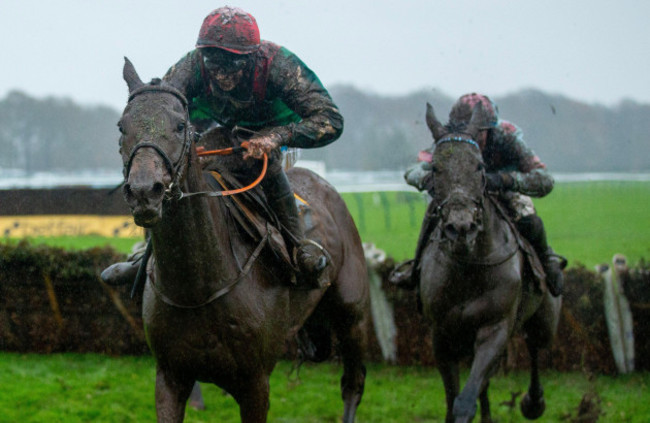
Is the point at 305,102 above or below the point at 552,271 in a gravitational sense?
above

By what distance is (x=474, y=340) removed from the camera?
524cm

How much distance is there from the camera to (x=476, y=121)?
514 cm

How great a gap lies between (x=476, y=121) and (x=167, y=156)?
287 cm

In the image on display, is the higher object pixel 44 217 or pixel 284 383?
pixel 44 217

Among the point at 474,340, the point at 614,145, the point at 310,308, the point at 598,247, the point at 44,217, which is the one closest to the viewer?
the point at 310,308

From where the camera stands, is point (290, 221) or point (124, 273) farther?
point (290, 221)

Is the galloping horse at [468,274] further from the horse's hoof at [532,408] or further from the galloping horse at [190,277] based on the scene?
the galloping horse at [190,277]

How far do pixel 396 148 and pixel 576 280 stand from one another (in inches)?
300

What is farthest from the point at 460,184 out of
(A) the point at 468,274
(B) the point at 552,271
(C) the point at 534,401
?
(C) the point at 534,401

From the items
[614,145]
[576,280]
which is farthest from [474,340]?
[614,145]

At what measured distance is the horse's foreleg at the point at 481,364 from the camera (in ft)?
15.1

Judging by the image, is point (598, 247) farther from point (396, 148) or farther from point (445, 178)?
point (445, 178)

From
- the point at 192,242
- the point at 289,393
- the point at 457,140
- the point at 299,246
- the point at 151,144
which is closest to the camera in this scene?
the point at 151,144

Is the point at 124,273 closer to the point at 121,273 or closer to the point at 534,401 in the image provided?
the point at 121,273
